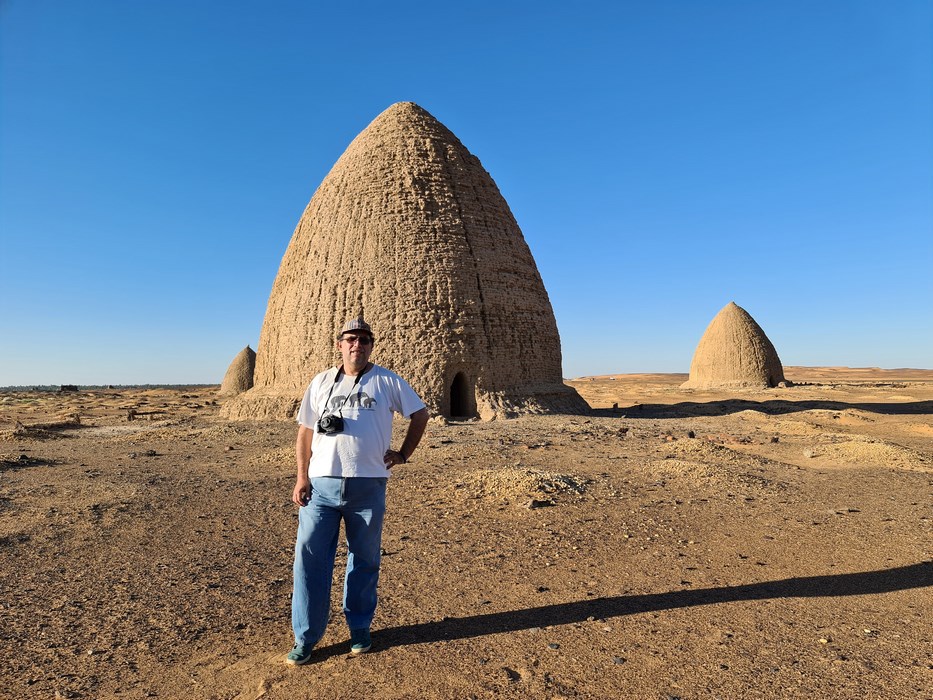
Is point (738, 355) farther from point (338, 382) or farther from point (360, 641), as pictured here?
point (360, 641)

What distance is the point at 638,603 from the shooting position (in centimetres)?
350

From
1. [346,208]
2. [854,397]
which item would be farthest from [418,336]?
[854,397]

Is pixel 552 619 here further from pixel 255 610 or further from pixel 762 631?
pixel 255 610

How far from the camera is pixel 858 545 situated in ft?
15.2

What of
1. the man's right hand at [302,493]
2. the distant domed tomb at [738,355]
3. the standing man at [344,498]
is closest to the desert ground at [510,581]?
the standing man at [344,498]

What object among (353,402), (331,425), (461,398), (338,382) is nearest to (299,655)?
(331,425)

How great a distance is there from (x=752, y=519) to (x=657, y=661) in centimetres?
311

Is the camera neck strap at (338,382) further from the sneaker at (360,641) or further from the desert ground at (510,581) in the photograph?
the desert ground at (510,581)

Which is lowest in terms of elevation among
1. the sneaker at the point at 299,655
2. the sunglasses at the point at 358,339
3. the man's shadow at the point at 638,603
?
the man's shadow at the point at 638,603

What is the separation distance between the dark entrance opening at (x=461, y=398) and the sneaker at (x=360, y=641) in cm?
965

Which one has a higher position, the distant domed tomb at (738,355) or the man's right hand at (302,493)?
the distant domed tomb at (738,355)

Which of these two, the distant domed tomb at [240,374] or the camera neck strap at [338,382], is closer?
the camera neck strap at [338,382]

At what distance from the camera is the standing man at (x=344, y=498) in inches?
115

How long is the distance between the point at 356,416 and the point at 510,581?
1733mm
